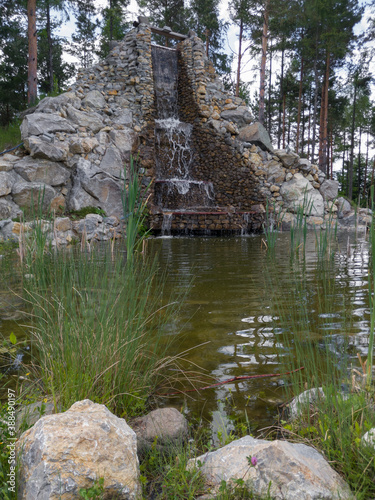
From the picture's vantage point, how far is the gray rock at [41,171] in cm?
978

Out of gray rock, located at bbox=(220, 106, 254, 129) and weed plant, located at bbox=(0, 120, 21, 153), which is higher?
gray rock, located at bbox=(220, 106, 254, 129)

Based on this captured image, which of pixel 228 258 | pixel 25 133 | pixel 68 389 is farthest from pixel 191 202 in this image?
pixel 68 389

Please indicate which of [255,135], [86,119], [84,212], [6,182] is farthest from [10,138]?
[255,135]

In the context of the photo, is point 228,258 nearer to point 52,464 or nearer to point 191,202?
point 52,464

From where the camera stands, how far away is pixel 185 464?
4.64ft

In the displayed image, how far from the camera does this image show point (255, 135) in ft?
46.5

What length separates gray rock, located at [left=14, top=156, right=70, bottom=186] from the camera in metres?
9.78

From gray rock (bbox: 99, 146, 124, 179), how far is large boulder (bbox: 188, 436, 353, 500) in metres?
10.8

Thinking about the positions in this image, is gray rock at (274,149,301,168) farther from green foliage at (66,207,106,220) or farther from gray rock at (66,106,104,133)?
green foliage at (66,207,106,220)

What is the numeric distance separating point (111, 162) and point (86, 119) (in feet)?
6.06

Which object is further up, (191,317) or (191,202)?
(191,202)

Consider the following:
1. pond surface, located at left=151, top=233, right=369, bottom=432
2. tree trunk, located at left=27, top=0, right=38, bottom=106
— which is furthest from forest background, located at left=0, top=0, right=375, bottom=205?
pond surface, located at left=151, top=233, right=369, bottom=432

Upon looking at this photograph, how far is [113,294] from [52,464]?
95 cm

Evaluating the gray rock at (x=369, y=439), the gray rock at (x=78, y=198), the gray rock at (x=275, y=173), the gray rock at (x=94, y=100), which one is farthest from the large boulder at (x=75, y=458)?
the gray rock at (x=275, y=173)
